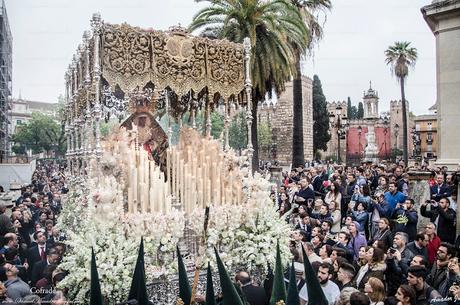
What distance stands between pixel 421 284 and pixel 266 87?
14.4 meters

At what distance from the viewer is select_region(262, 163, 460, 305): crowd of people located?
5414mm

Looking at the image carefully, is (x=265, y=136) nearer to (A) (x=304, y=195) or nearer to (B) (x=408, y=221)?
(A) (x=304, y=195)

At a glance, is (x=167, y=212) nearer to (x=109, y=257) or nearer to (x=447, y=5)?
(x=109, y=257)

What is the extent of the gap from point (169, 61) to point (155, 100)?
1.92 metres

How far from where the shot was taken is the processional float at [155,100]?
23.3 feet

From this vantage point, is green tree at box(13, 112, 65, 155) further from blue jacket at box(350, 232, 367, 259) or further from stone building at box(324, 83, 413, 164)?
blue jacket at box(350, 232, 367, 259)

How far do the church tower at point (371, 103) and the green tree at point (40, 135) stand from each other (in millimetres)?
42651

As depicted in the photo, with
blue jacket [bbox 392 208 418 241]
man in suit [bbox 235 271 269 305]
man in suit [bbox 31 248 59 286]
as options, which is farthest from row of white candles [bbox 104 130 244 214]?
blue jacket [bbox 392 208 418 241]

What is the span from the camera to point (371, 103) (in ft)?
222

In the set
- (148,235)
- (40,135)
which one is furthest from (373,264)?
(40,135)

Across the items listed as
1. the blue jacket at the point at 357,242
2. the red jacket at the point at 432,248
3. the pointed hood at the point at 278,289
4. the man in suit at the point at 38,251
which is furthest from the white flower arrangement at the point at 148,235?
the pointed hood at the point at 278,289

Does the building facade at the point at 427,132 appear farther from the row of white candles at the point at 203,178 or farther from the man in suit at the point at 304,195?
the row of white candles at the point at 203,178

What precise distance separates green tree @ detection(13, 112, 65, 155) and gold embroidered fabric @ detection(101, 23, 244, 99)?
5511 cm

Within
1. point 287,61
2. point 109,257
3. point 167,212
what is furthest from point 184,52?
point 287,61
